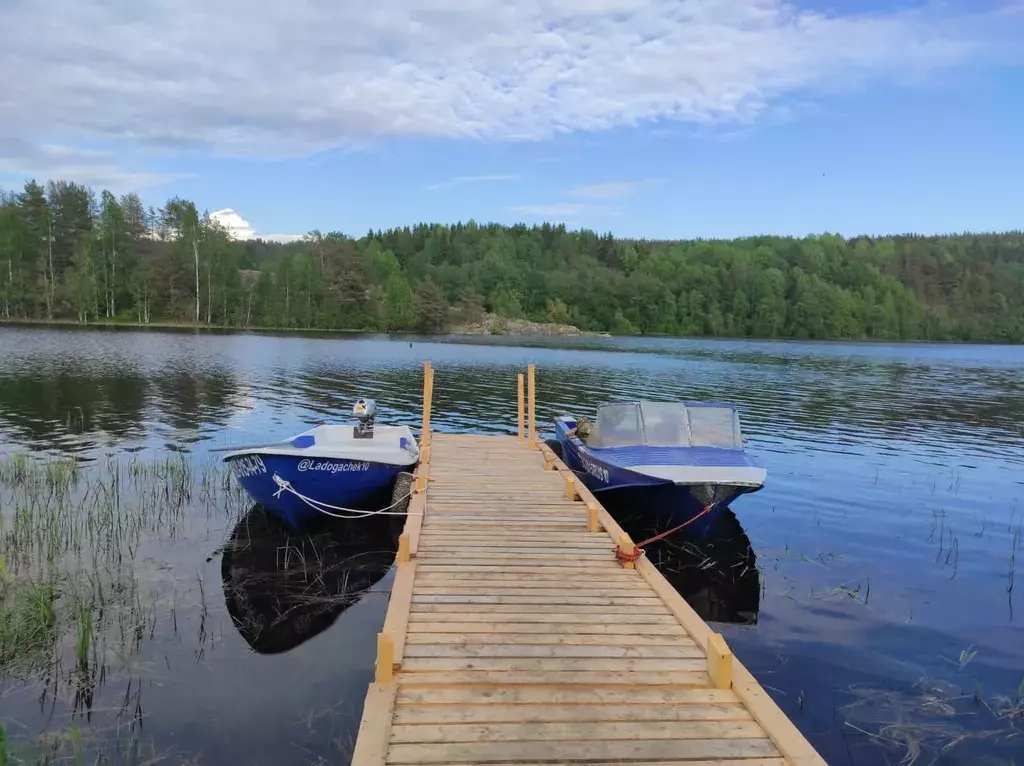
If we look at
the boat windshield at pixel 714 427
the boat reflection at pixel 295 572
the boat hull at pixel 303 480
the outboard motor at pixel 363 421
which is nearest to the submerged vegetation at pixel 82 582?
the boat reflection at pixel 295 572

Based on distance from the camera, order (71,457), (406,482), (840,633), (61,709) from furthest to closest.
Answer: (71,457) → (406,482) → (840,633) → (61,709)

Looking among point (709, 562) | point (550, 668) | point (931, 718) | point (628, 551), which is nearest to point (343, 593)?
point (628, 551)

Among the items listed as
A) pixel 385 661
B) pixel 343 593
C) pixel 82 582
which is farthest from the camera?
pixel 343 593

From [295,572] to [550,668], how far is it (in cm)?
595

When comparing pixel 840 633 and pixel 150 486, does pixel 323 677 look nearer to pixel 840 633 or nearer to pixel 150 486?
pixel 840 633

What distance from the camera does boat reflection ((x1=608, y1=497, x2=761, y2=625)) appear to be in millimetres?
9734

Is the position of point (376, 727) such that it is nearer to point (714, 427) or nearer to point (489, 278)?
point (714, 427)

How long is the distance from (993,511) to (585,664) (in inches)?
538

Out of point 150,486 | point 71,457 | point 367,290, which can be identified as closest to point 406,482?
point 150,486

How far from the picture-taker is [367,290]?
112062 mm

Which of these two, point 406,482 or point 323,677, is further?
point 406,482

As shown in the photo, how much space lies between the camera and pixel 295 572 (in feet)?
34.0

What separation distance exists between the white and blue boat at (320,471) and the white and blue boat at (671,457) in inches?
151

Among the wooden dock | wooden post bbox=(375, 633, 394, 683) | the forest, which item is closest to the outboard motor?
the wooden dock
